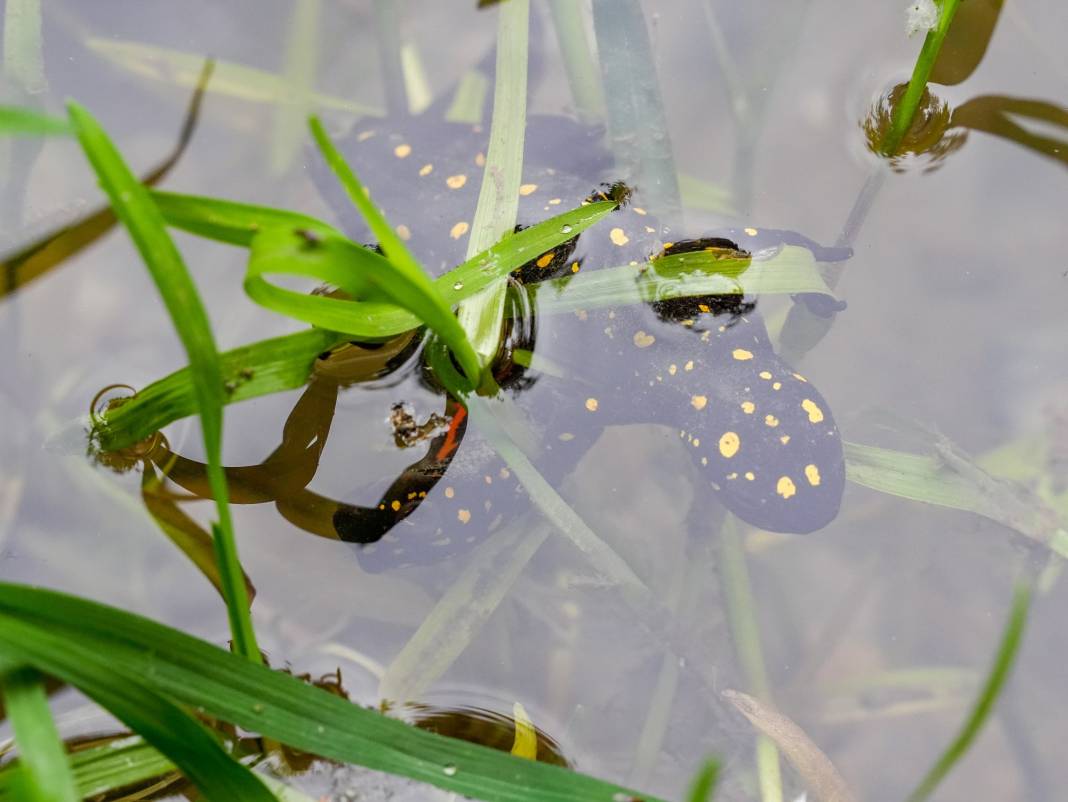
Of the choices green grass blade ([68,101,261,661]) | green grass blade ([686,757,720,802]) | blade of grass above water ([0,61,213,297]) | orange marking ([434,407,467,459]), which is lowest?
green grass blade ([686,757,720,802])

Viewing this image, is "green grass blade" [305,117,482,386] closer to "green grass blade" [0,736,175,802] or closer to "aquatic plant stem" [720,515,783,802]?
"green grass blade" [0,736,175,802]

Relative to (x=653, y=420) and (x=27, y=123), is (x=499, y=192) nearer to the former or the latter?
(x=653, y=420)

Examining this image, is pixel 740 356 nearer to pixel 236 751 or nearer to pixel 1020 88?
pixel 1020 88

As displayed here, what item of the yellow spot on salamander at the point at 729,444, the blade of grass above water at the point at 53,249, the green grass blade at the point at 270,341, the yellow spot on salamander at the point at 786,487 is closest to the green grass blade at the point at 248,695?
the green grass blade at the point at 270,341

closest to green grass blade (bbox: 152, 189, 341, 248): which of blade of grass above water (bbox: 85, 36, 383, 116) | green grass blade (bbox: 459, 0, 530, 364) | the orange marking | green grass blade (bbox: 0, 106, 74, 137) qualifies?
green grass blade (bbox: 0, 106, 74, 137)

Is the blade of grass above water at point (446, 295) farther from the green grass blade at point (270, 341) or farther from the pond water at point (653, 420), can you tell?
the pond water at point (653, 420)

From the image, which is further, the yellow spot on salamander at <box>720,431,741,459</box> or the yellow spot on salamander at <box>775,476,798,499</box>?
the yellow spot on salamander at <box>720,431,741,459</box>

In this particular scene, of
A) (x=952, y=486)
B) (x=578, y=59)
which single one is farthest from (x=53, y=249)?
(x=952, y=486)
